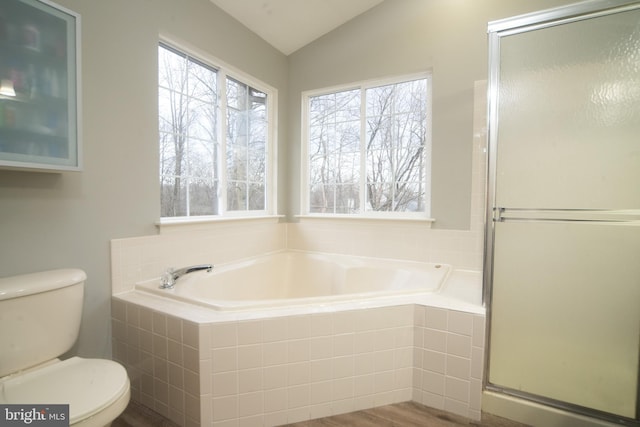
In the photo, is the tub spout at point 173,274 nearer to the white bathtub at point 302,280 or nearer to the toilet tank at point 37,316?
the white bathtub at point 302,280

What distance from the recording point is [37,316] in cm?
116

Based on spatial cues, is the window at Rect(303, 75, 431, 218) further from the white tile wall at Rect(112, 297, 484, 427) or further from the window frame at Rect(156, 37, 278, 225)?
the white tile wall at Rect(112, 297, 484, 427)

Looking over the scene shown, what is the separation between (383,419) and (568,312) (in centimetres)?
104

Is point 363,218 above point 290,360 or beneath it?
above

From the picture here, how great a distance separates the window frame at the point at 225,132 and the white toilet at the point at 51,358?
672mm

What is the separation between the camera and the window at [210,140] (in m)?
1.95

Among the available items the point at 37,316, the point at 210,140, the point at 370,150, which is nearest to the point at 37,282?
the point at 37,316

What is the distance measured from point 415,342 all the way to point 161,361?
4.14ft

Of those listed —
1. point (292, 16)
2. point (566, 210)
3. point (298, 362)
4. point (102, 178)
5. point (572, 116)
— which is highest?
point (292, 16)

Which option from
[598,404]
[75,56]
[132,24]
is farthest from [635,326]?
[132,24]

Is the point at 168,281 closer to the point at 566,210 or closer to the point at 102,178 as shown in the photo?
the point at 102,178

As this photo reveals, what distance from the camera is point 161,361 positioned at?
1367 mm

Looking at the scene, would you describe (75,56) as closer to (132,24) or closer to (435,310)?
(132,24)

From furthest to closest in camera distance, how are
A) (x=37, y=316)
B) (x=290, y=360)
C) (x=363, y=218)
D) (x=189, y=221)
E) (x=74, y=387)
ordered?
1. (x=363, y=218)
2. (x=189, y=221)
3. (x=290, y=360)
4. (x=37, y=316)
5. (x=74, y=387)
